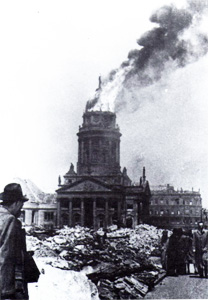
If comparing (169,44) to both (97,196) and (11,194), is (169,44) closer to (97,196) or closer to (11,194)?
(11,194)

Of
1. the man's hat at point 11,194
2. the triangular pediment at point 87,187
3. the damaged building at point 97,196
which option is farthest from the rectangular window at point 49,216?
the man's hat at point 11,194

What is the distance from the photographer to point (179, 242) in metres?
10.2

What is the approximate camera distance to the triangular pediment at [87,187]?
4031cm

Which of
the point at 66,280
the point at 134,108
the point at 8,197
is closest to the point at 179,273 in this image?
the point at 66,280

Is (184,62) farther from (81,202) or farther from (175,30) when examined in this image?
(81,202)

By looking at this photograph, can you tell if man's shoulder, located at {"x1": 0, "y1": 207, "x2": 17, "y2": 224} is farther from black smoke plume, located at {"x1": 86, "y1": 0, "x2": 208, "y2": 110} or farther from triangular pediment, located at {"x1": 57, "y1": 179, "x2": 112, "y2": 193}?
triangular pediment, located at {"x1": 57, "y1": 179, "x2": 112, "y2": 193}

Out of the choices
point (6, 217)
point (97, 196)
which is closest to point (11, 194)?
point (6, 217)

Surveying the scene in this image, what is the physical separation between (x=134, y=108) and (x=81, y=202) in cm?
3103

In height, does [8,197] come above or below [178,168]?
below

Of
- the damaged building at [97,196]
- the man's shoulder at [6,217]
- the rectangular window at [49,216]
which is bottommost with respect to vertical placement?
the man's shoulder at [6,217]

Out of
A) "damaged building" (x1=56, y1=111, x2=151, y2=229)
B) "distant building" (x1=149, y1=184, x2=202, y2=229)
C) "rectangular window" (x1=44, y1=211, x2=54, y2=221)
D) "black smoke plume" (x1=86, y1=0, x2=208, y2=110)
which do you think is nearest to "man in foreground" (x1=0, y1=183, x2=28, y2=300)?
"black smoke plume" (x1=86, y1=0, x2=208, y2=110)

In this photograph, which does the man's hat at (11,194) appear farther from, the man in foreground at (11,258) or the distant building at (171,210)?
the distant building at (171,210)

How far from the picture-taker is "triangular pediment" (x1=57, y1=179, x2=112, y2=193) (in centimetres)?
4031

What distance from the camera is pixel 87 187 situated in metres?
41.4
